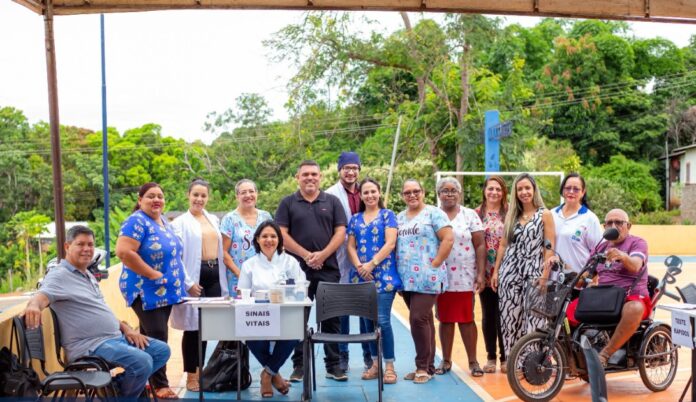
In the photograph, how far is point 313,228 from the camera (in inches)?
274

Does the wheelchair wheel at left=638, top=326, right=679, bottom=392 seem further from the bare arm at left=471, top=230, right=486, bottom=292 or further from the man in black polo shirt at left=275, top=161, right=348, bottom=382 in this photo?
the man in black polo shirt at left=275, top=161, right=348, bottom=382

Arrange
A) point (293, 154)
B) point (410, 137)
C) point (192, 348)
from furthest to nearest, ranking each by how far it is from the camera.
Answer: point (293, 154)
point (410, 137)
point (192, 348)

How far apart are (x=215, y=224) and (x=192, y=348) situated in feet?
3.38

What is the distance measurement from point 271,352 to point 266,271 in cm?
65

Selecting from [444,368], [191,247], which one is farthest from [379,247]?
[191,247]

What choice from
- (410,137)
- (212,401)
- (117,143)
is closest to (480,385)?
(212,401)

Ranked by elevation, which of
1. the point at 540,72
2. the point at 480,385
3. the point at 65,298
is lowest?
the point at 480,385

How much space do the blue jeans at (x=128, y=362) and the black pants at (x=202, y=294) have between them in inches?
43.7

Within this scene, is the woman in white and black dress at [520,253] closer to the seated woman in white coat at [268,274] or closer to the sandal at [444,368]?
the sandal at [444,368]

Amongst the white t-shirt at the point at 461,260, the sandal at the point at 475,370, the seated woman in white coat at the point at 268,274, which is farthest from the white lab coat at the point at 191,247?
the sandal at the point at 475,370

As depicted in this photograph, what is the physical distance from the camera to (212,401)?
637cm

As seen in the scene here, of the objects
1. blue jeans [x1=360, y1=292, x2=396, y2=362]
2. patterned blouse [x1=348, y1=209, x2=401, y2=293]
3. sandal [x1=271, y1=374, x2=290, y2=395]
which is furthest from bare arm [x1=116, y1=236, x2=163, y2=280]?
blue jeans [x1=360, y1=292, x2=396, y2=362]

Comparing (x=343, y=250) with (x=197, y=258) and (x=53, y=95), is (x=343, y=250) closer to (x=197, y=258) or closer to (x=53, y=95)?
(x=197, y=258)

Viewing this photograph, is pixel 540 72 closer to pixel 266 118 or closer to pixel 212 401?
pixel 266 118
